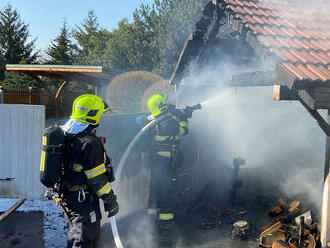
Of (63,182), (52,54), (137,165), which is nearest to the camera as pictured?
(63,182)

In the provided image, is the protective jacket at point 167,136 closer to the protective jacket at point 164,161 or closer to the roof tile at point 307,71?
the protective jacket at point 164,161

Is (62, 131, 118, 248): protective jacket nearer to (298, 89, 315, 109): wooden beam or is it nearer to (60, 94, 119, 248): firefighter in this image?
(60, 94, 119, 248): firefighter

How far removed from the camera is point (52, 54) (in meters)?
35.1

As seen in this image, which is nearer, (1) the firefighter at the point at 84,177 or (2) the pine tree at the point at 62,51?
(1) the firefighter at the point at 84,177

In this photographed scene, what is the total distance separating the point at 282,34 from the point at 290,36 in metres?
0.13

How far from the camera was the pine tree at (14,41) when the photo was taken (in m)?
30.9

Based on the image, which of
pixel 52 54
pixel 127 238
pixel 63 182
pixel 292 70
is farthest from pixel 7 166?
pixel 52 54

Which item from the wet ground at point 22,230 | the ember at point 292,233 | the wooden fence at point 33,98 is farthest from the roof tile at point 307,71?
the wooden fence at point 33,98

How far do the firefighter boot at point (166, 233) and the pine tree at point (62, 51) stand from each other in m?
32.9

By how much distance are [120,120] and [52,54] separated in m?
33.4

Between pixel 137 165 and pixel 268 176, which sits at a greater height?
pixel 137 165

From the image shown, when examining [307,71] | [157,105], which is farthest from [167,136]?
[307,71]

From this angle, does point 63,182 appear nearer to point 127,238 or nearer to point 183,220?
point 127,238

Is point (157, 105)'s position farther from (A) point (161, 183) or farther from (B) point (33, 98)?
(B) point (33, 98)
